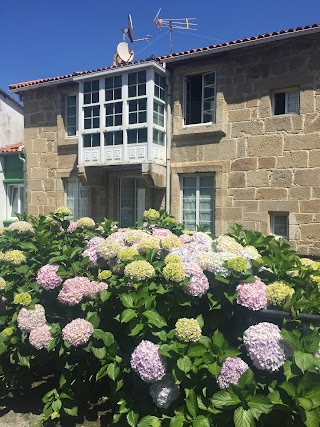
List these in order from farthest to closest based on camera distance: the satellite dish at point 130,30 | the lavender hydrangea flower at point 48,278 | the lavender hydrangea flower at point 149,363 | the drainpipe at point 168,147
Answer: the satellite dish at point 130,30 < the drainpipe at point 168,147 < the lavender hydrangea flower at point 48,278 < the lavender hydrangea flower at point 149,363

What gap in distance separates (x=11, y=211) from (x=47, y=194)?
3.01m

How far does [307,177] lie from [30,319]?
7033 mm

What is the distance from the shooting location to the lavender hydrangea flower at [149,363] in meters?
2.06

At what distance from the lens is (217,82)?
29.3 ft

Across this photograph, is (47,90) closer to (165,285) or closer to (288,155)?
(288,155)

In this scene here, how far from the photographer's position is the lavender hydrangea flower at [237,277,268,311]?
84.9 inches

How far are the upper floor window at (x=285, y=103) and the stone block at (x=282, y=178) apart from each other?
1.38 m

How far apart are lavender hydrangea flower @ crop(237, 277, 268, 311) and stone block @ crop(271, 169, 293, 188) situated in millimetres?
6518

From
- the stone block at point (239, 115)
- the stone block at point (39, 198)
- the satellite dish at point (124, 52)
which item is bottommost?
the stone block at point (39, 198)

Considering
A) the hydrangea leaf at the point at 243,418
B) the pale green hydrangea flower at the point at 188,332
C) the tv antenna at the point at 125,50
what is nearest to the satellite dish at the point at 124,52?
the tv antenna at the point at 125,50

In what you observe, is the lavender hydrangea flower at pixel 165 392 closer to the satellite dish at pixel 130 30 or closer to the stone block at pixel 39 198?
the stone block at pixel 39 198

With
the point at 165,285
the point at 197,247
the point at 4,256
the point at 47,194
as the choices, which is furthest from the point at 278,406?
the point at 47,194

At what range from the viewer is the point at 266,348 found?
195 centimetres

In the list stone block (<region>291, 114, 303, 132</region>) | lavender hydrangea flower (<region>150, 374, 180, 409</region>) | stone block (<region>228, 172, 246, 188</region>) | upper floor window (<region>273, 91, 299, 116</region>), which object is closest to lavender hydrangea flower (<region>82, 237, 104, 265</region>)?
lavender hydrangea flower (<region>150, 374, 180, 409</region>)
